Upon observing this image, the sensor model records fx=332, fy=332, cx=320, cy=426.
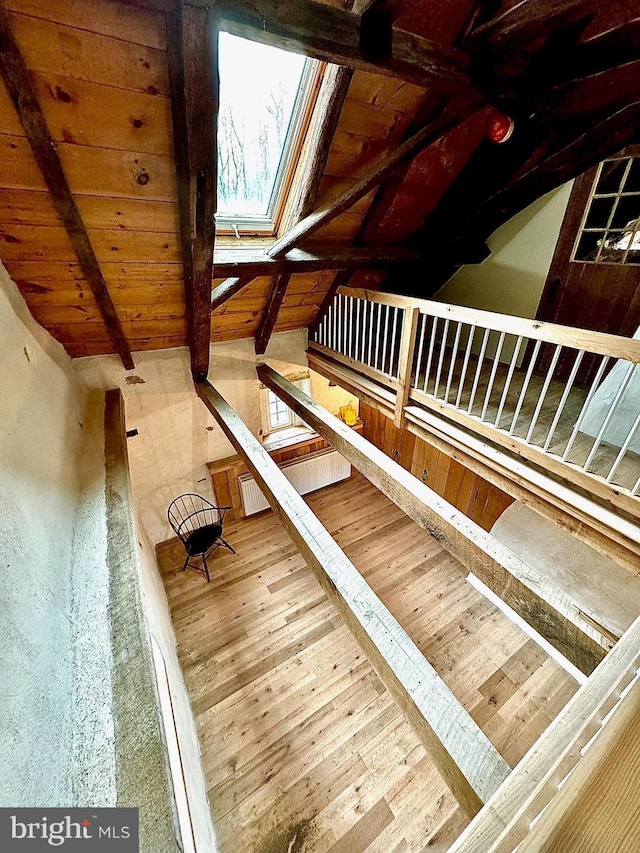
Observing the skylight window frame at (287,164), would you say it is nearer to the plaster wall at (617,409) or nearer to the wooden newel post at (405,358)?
the wooden newel post at (405,358)

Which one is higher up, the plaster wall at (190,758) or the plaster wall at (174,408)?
the plaster wall at (174,408)

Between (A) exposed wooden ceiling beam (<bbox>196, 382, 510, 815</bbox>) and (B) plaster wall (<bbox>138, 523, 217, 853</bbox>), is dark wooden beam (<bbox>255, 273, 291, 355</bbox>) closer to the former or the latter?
(A) exposed wooden ceiling beam (<bbox>196, 382, 510, 815</bbox>)

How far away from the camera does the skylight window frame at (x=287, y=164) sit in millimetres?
1720

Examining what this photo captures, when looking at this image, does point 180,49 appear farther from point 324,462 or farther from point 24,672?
point 324,462

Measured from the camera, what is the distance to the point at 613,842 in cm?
58

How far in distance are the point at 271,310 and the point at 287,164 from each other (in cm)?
130

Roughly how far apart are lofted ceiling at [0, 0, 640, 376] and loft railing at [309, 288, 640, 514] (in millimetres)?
823

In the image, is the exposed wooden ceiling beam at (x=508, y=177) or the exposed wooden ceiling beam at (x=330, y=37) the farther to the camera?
the exposed wooden ceiling beam at (x=508, y=177)

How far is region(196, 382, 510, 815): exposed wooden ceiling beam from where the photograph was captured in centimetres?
88

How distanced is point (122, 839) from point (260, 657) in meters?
2.48

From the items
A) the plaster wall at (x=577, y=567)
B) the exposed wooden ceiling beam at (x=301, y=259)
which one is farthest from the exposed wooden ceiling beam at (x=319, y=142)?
the plaster wall at (x=577, y=567)

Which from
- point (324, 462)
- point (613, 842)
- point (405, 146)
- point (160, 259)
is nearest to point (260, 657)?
point (324, 462)

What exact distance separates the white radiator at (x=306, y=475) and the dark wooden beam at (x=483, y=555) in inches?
93.6

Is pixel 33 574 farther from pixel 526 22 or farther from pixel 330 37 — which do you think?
pixel 526 22
